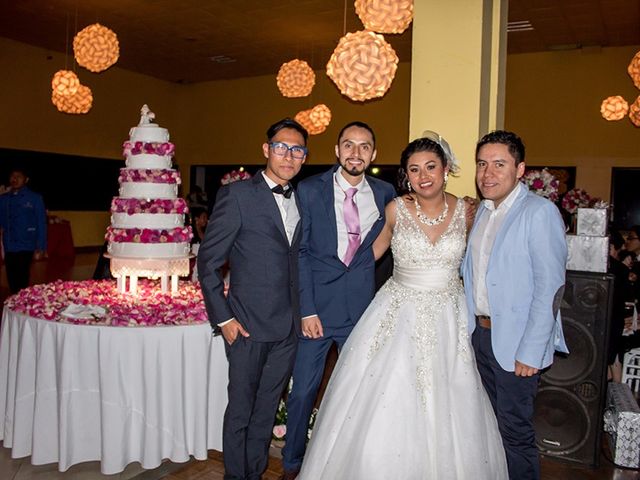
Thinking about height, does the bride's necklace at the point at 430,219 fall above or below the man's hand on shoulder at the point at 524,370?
above

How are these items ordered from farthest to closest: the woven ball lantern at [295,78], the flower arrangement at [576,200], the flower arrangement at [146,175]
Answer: the woven ball lantern at [295,78], the flower arrangement at [576,200], the flower arrangement at [146,175]

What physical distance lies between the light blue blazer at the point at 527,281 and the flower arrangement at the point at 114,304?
179cm

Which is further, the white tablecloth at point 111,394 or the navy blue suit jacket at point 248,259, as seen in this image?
the white tablecloth at point 111,394

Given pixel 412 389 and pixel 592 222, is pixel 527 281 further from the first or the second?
pixel 592 222

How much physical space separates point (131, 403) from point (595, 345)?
9.51ft

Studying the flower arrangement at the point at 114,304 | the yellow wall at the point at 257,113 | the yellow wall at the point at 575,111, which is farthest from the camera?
the yellow wall at the point at 257,113

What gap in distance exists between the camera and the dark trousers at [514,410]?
2826 millimetres

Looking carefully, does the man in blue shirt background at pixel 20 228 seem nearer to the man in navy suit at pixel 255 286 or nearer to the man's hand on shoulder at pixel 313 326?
the man in navy suit at pixel 255 286

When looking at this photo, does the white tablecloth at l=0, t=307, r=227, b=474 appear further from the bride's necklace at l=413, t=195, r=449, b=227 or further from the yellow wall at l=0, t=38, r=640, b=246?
the yellow wall at l=0, t=38, r=640, b=246

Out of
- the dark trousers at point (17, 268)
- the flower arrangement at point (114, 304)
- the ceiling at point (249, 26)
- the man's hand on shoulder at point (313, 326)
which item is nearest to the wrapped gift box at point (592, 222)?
the man's hand on shoulder at point (313, 326)

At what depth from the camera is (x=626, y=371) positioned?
5.48 m

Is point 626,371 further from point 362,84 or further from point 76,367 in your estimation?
point 76,367

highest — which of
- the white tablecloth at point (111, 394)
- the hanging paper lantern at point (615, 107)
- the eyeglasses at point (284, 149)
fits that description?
the hanging paper lantern at point (615, 107)

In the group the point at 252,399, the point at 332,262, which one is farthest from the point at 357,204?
the point at 252,399
